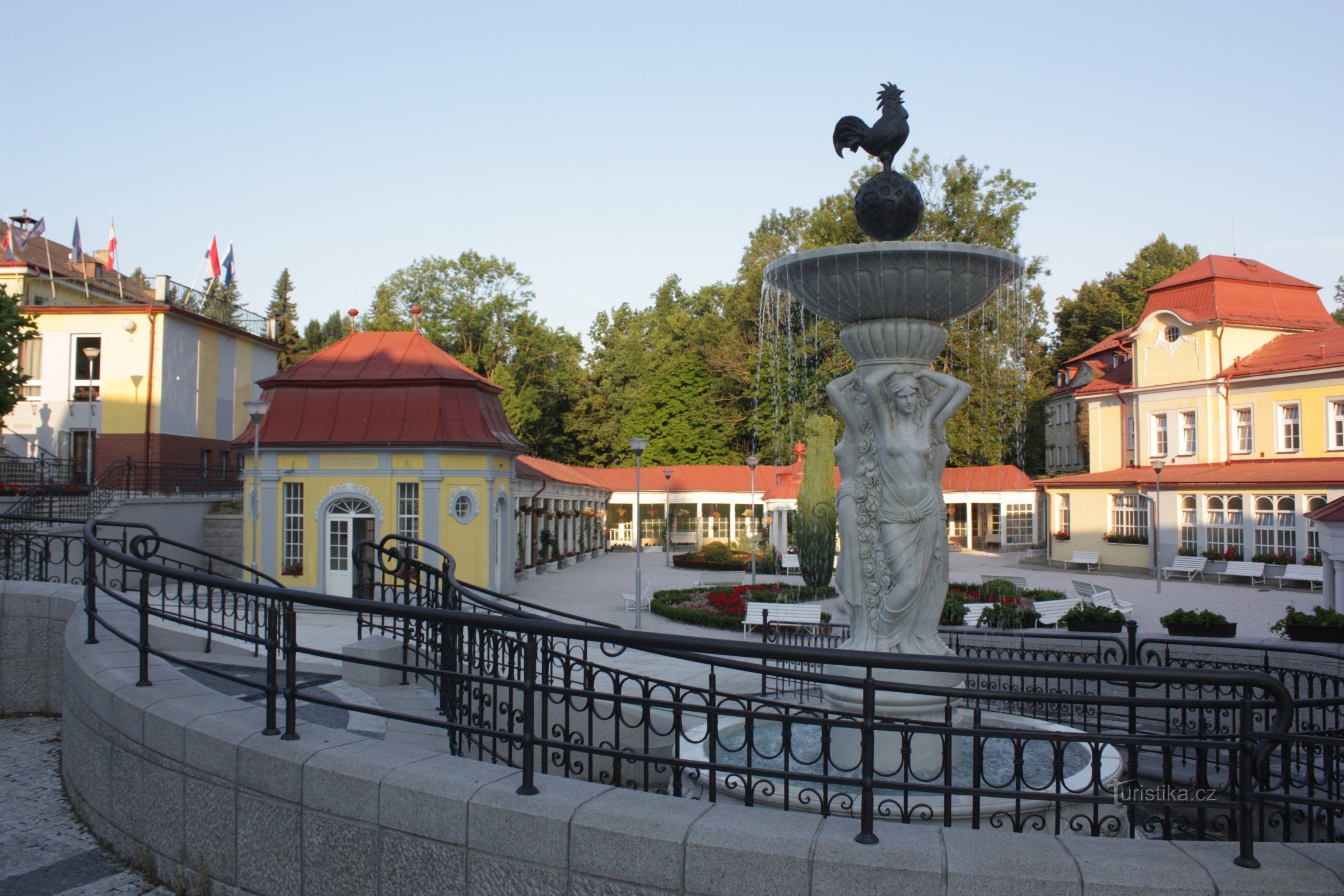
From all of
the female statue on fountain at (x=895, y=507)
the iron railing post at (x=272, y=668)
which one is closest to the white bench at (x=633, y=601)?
the female statue on fountain at (x=895, y=507)

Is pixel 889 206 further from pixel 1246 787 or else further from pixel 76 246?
pixel 76 246

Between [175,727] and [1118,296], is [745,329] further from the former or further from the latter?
[175,727]

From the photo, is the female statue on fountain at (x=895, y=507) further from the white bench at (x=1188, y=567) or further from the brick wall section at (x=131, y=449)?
the brick wall section at (x=131, y=449)

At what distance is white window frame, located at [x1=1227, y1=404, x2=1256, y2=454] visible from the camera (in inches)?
1168

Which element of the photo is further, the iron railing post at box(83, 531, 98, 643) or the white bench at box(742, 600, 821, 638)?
the white bench at box(742, 600, 821, 638)

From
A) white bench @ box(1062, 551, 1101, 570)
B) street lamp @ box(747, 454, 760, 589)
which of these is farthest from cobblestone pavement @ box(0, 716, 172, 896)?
white bench @ box(1062, 551, 1101, 570)

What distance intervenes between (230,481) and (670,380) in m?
26.1

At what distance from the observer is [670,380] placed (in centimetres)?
5309

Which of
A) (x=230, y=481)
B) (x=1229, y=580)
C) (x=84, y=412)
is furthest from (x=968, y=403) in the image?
(x=84, y=412)

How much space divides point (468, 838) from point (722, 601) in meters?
16.5

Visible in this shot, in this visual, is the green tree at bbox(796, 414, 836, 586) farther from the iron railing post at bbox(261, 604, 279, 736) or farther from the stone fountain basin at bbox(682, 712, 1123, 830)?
the iron railing post at bbox(261, 604, 279, 736)

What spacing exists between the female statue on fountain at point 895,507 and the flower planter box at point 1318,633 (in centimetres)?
719

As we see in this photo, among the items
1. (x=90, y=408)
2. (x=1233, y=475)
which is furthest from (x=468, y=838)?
(x=90, y=408)

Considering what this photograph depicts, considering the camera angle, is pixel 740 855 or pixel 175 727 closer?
pixel 740 855
